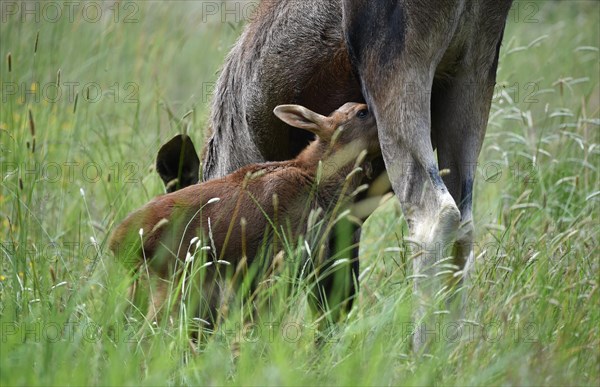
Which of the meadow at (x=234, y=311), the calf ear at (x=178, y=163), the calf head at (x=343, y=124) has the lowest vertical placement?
the meadow at (x=234, y=311)

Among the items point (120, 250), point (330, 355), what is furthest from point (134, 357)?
point (120, 250)

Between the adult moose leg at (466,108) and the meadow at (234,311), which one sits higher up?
the adult moose leg at (466,108)

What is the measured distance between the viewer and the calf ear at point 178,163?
5.46m

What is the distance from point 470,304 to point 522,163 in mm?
2375

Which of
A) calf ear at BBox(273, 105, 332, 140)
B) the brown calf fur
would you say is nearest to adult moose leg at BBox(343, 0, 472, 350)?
the brown calf fur

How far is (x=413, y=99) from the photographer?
14.1ft

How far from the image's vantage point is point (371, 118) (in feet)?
Result: 15.5

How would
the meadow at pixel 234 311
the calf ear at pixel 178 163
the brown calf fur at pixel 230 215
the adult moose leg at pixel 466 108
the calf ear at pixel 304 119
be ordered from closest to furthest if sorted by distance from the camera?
the meadow at pixel 234 311 → the adult moose leg at pixel 466 108 → the brown calf fur at pixel 230 215 → the calf ear at pixel 304 119 → the calf ear at pixel 178 163

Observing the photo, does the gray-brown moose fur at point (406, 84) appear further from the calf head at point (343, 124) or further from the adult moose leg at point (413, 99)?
the calf head at point (343, 124)

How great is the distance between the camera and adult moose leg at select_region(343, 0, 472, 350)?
13.9 ft

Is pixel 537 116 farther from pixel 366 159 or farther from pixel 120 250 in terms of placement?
pixel 120 250

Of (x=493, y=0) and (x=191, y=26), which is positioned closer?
(x=493, y=0)

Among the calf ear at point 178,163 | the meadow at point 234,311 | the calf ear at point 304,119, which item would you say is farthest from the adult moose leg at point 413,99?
the calf ear at point 178,163

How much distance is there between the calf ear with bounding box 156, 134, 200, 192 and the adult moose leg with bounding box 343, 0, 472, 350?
142 cm
